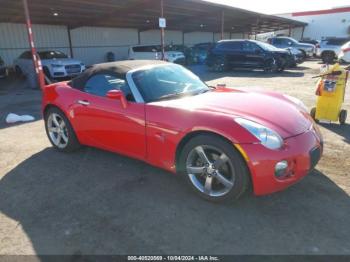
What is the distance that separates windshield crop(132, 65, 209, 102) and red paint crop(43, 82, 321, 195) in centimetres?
22

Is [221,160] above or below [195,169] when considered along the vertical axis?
above

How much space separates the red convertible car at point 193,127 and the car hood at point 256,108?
1 centimetres

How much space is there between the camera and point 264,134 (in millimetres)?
2910

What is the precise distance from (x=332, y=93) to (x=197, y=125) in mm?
4174

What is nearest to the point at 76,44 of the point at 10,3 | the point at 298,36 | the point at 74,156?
the point at 10,3

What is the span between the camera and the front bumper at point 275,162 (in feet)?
9.20

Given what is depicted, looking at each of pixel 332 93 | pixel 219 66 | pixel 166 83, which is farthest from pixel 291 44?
pixel 166 83

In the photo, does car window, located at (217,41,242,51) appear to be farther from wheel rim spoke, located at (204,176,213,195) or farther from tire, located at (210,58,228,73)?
wheel rim spoke, located at (204,176,213,195)

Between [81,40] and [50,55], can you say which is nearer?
[50,55]

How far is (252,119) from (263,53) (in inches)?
545

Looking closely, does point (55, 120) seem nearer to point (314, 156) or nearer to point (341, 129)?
point (314, 156)

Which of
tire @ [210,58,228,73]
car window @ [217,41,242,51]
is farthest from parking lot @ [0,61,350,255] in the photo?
tire @ [210,58,228,73]

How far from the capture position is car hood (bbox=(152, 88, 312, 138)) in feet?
10.2

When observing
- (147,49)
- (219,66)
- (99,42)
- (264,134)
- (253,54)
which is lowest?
(219,66)
